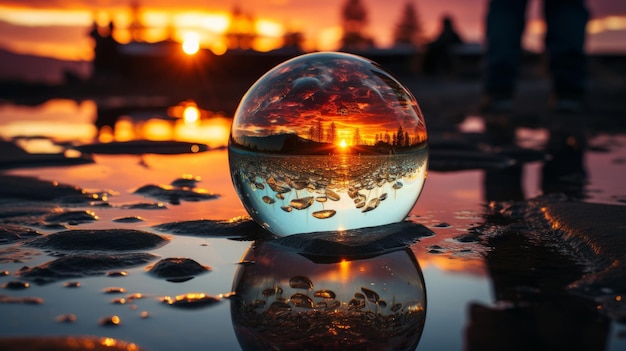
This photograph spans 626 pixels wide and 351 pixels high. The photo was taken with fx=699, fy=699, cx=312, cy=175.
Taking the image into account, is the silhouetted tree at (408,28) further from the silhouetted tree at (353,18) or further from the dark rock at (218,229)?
the dark rock at (218,229)

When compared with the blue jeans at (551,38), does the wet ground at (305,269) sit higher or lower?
lower

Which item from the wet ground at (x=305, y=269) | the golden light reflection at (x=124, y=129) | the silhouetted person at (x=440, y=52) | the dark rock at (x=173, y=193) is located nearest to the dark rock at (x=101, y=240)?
the wet ground at (x=305, y=269)

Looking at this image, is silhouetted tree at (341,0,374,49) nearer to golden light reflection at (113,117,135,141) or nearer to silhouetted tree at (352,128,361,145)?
golden light reflection at (113,117,135,141)

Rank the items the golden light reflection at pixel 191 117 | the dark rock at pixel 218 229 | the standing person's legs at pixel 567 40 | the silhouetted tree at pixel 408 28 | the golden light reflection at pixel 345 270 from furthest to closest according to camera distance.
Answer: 1. the silhouetted tree at pixel 408 28
2. the golden light reflection at pixel 191 117
3. the standing person's legs at pixel 567 40
4. the dark rock at pixel 218 229
5. the golden light reflection at pixel 345 270

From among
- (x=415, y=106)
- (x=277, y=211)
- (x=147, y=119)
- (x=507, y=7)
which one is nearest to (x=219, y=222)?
(x=277, y=211)

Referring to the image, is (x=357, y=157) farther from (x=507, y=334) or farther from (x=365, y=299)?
(x=507, y=334)
